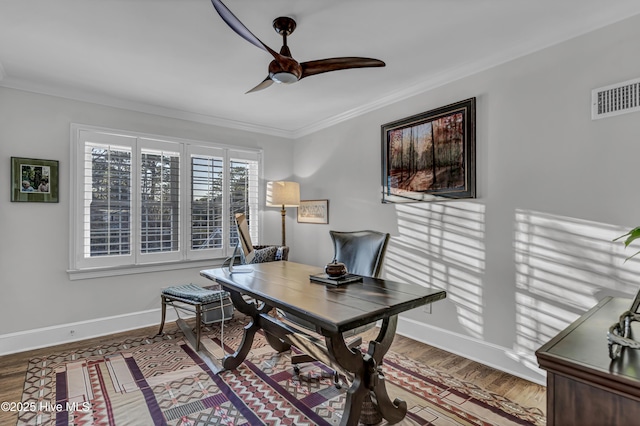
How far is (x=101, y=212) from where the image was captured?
3.38 meters

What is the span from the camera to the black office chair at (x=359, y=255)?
7.77 feet

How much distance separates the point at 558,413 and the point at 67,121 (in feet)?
13.7

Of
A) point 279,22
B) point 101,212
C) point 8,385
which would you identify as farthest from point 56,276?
point 279,22

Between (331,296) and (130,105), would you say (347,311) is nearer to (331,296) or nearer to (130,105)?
(331,296)

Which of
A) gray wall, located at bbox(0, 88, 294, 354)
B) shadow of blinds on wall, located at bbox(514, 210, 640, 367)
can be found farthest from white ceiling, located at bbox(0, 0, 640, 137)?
shadow of blinds on wall, located at bbox(514, 210, 640, 367)

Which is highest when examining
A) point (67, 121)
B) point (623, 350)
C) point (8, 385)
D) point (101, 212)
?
point (67, 121)

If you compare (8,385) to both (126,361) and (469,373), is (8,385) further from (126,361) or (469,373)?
(469,373)

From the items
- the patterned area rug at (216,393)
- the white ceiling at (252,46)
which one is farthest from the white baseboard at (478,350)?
the white ceiling at (252,46)

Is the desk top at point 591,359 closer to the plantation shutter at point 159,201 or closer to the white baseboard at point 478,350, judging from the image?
the white baseboard at point 478,350

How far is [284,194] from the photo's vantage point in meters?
4.19

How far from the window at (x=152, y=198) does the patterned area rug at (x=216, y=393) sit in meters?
1.12

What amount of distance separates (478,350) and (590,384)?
82.1 inches

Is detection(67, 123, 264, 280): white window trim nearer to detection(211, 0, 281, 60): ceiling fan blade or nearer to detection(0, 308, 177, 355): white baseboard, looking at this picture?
detection(0, 308, 177, 355): white baseboard

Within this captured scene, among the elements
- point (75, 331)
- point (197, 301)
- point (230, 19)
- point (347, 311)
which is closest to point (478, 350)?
point (347, 311)
